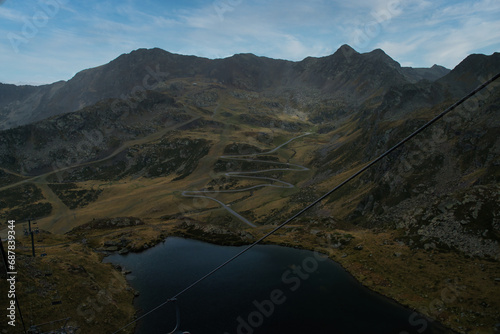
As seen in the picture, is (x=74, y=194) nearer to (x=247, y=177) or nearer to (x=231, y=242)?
(x=247, y=177)

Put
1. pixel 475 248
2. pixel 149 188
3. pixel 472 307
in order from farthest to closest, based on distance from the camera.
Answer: pixel 149 188
pixel 475 248
pixel 472 307

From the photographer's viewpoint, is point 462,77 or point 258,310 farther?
point 462,77

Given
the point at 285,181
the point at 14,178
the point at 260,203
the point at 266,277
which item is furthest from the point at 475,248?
the point at 14,178

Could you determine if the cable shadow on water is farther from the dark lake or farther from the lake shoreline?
the dark lake

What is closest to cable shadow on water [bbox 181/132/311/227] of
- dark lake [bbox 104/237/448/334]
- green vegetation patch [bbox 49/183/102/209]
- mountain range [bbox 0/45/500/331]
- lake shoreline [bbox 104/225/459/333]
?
mountain range [bbox 0/45/500/331]

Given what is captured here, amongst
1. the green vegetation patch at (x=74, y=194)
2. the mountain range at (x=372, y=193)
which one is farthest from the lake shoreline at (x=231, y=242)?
the green vegetation patch at (x=74, y=194)

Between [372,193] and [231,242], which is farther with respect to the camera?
[372,193]

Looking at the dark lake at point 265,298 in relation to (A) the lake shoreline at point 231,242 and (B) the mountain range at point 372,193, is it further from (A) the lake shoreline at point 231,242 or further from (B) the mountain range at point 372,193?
(B) the mountain range at point 372,193

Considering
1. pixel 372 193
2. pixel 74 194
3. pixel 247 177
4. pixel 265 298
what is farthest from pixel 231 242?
pixel 74 194

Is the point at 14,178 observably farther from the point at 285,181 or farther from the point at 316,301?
the point at 316,301
